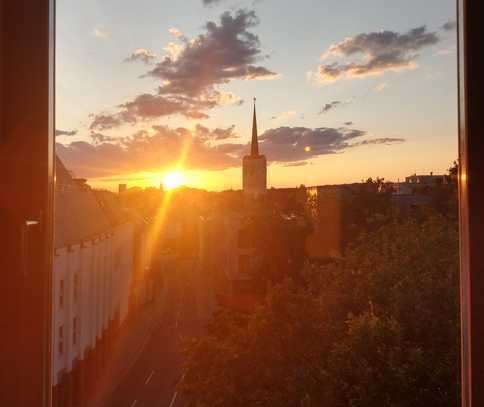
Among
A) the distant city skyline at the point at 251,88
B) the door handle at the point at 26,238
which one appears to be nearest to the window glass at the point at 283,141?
the distant city skyline at the point at 251,88

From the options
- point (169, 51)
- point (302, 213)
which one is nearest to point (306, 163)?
point (169, 51)

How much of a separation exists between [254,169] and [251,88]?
2313 mm

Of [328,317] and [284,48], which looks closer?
[284,48]

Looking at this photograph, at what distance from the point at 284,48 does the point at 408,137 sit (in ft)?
2.08

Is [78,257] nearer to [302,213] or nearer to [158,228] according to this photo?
[302,213]

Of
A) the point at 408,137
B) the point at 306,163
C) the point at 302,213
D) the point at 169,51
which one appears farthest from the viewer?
the point at 302,213

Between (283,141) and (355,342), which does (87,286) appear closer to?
(355,342)

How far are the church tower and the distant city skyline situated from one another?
0.23m

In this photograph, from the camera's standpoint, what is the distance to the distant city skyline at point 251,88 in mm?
1414

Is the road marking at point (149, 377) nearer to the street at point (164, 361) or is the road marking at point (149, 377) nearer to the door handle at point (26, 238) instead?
the street at point (164, 361)

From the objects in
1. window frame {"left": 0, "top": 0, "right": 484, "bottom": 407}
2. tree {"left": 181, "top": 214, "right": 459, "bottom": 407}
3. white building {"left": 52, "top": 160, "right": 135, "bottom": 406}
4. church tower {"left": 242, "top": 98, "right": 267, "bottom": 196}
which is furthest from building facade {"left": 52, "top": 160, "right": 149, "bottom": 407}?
window frame {"left": 0, "top": 0, "right": 484, "bottom": 407}

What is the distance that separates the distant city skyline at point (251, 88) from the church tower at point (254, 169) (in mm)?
233

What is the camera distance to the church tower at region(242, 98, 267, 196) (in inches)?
103

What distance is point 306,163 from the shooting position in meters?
2.00
